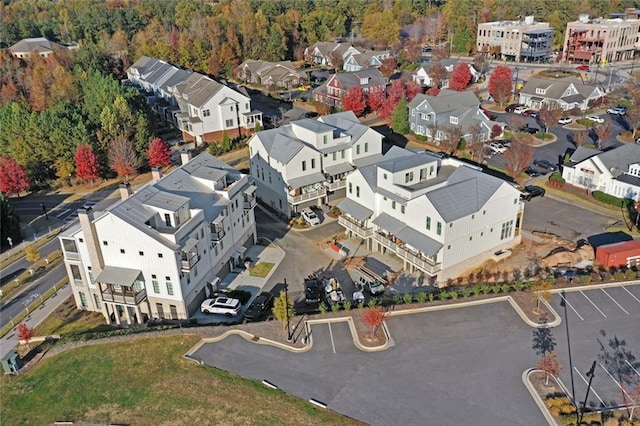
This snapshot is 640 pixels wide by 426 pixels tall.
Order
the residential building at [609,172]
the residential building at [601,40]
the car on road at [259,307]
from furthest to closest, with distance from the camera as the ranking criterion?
1. the residential building at [601,40]
2. the residential building at [609,172]
3. the car on road at [259,307]

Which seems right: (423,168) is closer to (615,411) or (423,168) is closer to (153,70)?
(615,411)

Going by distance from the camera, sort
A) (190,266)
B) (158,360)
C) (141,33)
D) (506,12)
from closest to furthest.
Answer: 1. (158,360)
2. (190,266)
3. (141,33)
4. (506,12)

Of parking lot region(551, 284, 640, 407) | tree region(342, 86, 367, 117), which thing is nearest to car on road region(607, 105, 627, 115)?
tree region(342, 86, 367, 117)

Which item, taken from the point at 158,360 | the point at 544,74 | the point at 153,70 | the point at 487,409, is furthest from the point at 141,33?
the point at 487,409

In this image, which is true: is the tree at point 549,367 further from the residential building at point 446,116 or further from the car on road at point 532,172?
the residential building at point 446,116

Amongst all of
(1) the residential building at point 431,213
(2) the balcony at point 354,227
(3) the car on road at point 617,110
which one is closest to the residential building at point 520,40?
(3) the car on road at point 617,110

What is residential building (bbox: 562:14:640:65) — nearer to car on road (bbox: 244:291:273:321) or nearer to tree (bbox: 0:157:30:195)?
car on road (bbox: 244:291:273:321)
